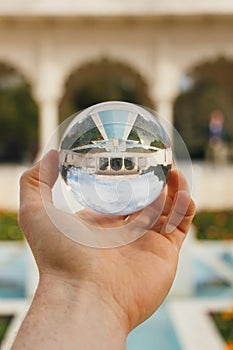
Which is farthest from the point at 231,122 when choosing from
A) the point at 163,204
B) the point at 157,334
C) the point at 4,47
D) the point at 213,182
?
the point at 163,204

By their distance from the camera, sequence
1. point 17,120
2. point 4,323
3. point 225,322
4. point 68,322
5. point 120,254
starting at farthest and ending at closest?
point 17,120 < point 4,323 < point 225,322 < point 120,254 < point 68,322

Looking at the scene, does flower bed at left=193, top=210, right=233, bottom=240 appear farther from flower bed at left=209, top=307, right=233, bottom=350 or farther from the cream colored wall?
flower bed at left=209, top=307, right=233, bottom=350

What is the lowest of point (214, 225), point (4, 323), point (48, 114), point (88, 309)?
point (214, 225)

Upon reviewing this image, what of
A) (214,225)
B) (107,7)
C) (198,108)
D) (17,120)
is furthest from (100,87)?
(214,225)

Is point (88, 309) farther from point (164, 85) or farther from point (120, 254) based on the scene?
point (164, 85)

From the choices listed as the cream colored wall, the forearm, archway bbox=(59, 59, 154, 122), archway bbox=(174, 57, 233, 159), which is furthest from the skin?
archway bbox=(174, 57, 233, 159)
